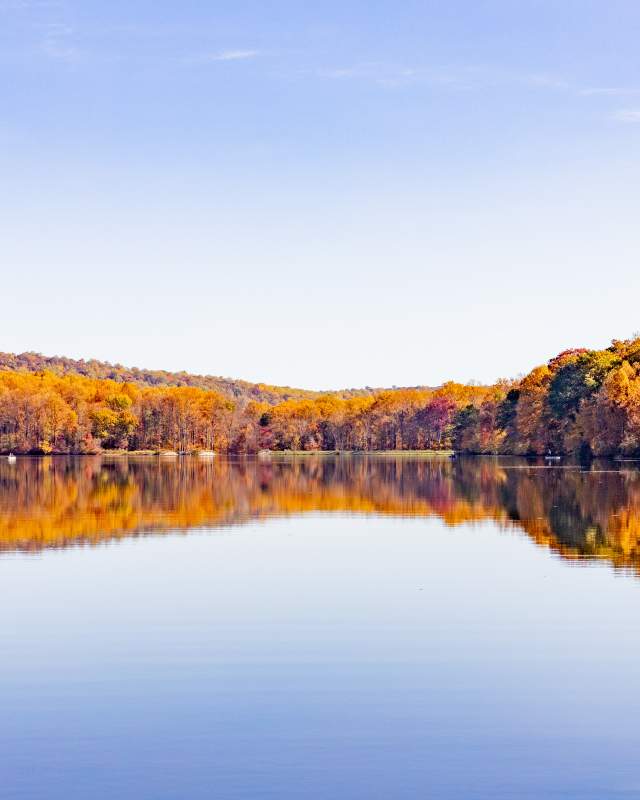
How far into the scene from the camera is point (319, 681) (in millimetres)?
13422

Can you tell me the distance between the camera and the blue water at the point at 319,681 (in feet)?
33.1

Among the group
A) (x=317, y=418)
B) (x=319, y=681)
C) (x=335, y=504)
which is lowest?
(x=319, y=681)

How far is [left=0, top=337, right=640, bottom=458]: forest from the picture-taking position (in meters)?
104

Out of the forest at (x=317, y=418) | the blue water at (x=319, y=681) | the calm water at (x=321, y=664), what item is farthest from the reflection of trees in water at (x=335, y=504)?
the forest at (x=317, y=418)

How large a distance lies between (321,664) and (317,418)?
161 meters

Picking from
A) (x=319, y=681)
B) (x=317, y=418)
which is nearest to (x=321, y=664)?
(x=319, y=681)

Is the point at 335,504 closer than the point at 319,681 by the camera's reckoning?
No

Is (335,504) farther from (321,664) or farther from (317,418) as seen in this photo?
(317,418)

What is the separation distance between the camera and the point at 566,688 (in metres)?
13.1

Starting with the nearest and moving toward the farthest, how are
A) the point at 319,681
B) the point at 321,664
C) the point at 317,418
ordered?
the point at 319,681 → the point at 321,664 → the point at 317,418

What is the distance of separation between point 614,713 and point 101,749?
5.82 m

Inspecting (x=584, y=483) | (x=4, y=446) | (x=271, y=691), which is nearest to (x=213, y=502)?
(x=584, y=483)

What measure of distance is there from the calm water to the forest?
71490mm

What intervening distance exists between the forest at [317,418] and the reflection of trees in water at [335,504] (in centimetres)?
3972
